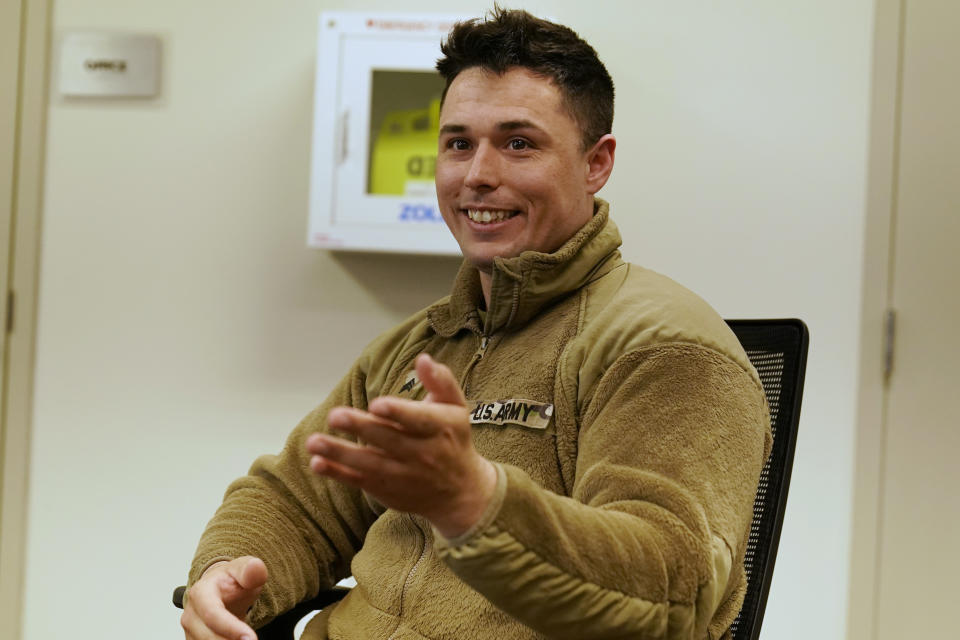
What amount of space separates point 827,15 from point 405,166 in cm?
96

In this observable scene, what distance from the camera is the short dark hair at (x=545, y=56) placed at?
1.22m

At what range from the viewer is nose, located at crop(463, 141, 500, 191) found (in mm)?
1214

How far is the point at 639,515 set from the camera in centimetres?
87

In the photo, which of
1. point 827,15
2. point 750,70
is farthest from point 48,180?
point 827,15

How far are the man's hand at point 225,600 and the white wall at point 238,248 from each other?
98cm

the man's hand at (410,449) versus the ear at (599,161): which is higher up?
the ear at (599,161)

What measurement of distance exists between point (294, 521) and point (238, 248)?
0.94 m

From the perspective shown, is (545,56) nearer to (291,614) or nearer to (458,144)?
(458,144)

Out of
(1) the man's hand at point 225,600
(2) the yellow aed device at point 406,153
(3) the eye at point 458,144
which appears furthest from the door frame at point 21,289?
(3) the eye at point 458,144

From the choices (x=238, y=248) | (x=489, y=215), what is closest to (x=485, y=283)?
(x=489, y=215)

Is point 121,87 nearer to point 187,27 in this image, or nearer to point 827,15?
point 187,27

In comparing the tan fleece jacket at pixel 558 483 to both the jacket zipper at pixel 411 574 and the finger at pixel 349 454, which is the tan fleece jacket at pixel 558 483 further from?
the finger at pixel 349 454

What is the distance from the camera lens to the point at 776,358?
1268 millimetres

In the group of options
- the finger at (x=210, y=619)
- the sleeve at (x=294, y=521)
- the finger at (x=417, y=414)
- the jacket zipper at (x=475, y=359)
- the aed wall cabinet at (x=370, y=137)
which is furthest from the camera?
the aed wall cabinet at (x=370, y=137)
